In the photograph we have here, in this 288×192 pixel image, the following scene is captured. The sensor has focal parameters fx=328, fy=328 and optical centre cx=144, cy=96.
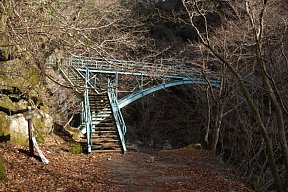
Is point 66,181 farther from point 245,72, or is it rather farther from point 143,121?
point 143,121

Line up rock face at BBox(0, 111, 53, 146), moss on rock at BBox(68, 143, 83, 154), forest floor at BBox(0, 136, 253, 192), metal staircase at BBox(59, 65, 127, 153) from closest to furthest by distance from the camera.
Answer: forest floor at BBox(0, 136, 253, 192)
rock face at BBox(0, 111, 53, 146)
moss on rock at BBox(68, 143, 83, 154)
metal staircase at BBox(59, 65, 127, 153)

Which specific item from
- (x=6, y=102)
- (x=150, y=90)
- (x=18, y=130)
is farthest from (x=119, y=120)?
(x=150, y=90)

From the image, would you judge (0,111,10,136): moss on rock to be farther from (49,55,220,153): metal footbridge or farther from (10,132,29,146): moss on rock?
(49,55,220,153): metal footbridge

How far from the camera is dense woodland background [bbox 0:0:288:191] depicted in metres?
6.82

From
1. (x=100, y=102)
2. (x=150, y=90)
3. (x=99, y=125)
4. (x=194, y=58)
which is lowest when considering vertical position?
(x=99, y=125)

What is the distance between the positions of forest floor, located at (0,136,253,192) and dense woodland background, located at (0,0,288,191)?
1551 millimetres

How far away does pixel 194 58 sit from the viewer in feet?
63.2

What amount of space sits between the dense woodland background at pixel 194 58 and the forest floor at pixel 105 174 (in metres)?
1.55

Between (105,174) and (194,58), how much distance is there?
12870mm

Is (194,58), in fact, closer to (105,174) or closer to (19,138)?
(19,138)

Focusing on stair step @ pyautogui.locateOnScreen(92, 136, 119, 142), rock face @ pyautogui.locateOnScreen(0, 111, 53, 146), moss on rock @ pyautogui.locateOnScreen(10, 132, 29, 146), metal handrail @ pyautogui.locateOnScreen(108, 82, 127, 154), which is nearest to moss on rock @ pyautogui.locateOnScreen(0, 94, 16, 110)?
Answer: rock face @ pyautogui.locateOnScreen(0, 111, 53, 146)

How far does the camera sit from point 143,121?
26.7 meters

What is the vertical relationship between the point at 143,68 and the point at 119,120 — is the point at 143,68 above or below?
above

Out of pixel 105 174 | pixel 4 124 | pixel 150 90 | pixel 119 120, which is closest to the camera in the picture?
pixel 105 174
